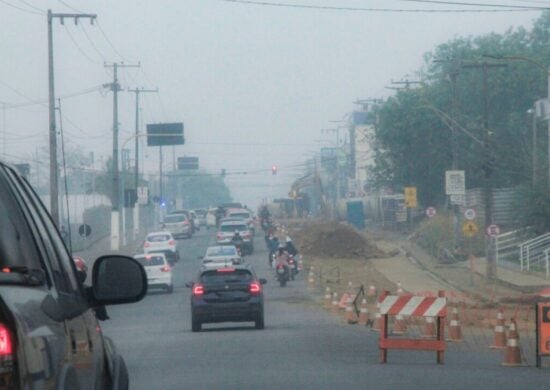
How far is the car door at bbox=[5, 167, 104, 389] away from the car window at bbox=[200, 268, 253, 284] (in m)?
22.6

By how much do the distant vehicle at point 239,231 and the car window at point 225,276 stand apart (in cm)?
3649

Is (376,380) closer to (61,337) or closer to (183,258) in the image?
(61,337)

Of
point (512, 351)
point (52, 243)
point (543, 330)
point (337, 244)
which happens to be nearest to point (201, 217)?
point (337, 244)

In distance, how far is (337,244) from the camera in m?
64.2

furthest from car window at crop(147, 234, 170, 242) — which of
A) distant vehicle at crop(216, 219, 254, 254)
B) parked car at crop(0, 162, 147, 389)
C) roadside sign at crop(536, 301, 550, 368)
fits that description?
parked car at crop(0, 162, 147, 389)

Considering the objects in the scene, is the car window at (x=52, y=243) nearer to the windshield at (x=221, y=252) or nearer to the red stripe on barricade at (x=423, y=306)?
the red stripe on barricade at (x=423, y=306)

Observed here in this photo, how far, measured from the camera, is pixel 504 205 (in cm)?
7038

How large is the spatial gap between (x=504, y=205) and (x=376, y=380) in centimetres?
5571

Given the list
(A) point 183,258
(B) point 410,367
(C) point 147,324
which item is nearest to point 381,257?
(A) point 183,258

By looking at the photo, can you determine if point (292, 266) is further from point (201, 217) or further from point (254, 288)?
point (201, 217)

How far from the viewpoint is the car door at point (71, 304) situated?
12.9 feet

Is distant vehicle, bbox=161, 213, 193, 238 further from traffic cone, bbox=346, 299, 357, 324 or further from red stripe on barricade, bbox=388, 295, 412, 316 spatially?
red stripe on barricade, bbox=388, 295, 412, 316

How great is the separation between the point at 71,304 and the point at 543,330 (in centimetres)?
1481

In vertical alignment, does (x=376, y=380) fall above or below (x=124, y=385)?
below
